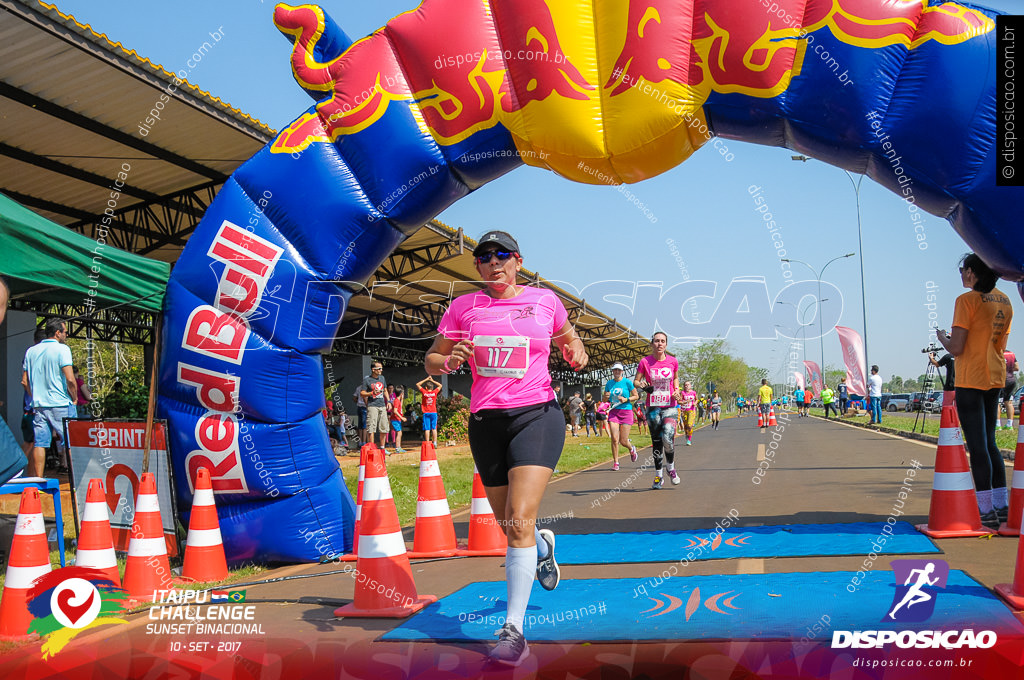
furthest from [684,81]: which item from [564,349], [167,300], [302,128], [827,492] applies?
[827,492]

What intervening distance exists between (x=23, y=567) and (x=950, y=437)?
6.18m

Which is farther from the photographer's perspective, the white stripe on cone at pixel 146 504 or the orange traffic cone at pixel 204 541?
the orange traffic cone at pixel 204 541

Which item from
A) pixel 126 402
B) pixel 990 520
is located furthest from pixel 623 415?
pixel 126 402

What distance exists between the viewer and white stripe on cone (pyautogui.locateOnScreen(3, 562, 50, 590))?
13.8 ft

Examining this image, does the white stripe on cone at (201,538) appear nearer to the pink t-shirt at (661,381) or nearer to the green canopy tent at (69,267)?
the green canopy tent at (69,267)

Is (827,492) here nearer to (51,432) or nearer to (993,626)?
(993,626)

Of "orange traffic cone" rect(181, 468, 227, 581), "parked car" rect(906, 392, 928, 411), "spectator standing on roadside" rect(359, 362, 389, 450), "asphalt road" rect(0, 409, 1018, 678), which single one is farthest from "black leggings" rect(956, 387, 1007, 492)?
"spectator standing on roadside" rect(359, 362, 389, 450)

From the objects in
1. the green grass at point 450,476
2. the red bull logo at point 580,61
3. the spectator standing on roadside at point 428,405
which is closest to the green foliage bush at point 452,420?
the spectator standing on roadside at point 428,405

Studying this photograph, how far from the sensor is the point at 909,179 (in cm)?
534

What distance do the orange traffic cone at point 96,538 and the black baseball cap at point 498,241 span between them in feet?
9.97

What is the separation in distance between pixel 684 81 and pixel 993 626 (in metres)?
3.98

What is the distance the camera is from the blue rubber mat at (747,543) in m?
5.27

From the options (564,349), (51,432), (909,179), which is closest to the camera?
(564,349)

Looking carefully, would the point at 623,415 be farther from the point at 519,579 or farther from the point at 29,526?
→ the point at 29,526
